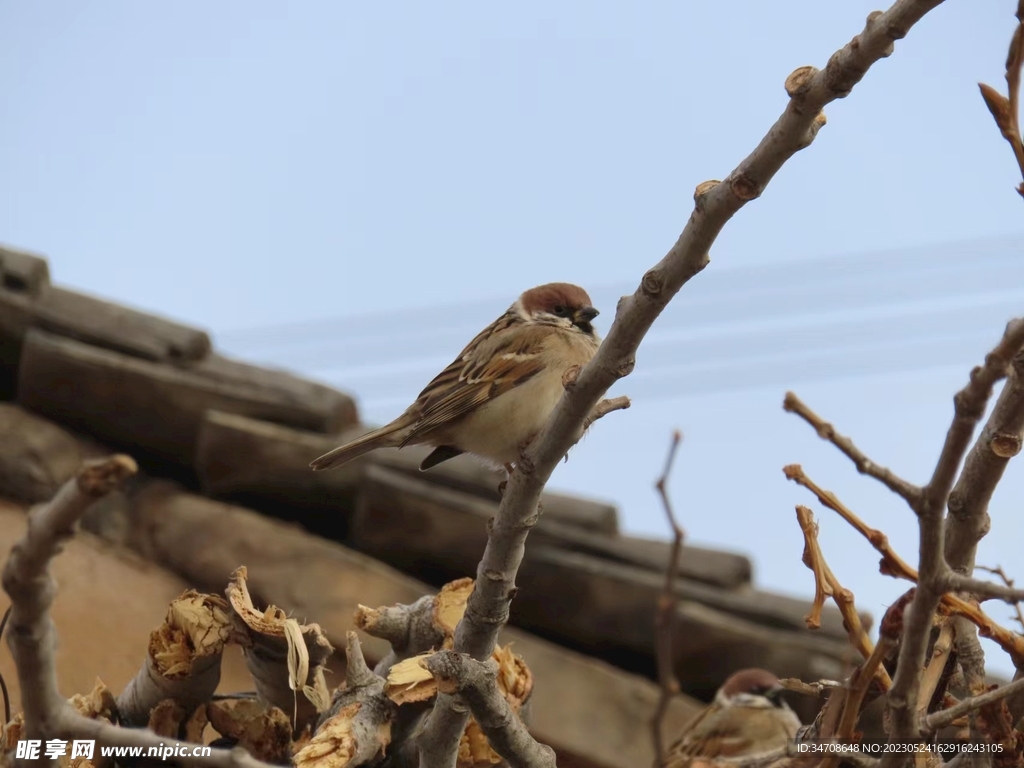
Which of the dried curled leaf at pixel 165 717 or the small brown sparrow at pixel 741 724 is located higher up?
the dried curled leaf at pixel 165 717

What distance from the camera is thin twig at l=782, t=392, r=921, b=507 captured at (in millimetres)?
1205

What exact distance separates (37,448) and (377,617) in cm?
177

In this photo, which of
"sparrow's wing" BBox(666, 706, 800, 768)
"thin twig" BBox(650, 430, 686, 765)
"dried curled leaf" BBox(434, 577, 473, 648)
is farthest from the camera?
"sparrow's wing" BBox(666, 706, 800, 768)

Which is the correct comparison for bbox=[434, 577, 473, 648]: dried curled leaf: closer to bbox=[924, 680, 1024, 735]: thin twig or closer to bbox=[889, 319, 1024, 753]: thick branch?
bbox=[924, 680, 1024, 735]: thin twig

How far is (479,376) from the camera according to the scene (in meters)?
3.42

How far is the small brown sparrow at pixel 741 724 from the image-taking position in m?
2.98

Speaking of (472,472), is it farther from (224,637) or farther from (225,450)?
(224,637)

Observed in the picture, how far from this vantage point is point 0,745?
81.4 inches

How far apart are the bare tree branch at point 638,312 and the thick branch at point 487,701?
0.38 feet

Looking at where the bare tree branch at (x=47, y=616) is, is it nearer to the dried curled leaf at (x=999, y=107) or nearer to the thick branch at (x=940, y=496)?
the thick branch at (x=940, y=496)

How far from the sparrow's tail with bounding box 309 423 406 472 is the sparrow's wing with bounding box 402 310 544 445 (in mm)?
52

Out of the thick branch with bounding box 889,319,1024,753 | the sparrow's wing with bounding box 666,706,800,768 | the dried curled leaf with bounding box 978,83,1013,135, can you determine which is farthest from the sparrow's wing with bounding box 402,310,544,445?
the thick branch with bounding box 889,319,1024,753

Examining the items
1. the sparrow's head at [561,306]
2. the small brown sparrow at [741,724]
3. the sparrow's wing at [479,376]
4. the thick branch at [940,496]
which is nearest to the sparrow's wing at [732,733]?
the small brown sparrow at [741,724]

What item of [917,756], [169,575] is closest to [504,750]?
[917,756]
